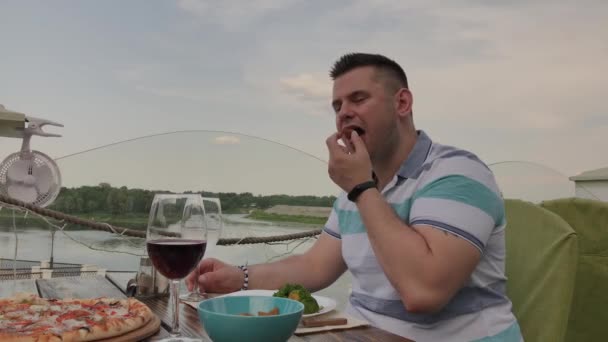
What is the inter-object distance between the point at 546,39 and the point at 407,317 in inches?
177

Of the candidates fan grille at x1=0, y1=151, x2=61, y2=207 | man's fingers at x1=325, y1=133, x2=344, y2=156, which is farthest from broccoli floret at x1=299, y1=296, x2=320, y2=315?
fan grille at x1=0, y1=151, x2=61, y2=207

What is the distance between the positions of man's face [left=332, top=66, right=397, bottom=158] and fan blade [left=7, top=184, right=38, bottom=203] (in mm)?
2553

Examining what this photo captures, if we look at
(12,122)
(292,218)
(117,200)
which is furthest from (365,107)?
(12,122)

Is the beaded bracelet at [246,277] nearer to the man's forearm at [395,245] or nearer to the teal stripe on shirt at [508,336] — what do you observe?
the man's forearm at [395,245]

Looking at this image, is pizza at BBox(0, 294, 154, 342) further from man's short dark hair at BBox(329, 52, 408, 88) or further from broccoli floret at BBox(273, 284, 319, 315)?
man's short dark hair at BBox(329, 52, 408, 88)

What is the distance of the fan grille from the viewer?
324 cm

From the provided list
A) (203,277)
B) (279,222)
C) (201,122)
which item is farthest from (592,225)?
(201,122)

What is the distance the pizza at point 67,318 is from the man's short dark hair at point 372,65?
3.03ft

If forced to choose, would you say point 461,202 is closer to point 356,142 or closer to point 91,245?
point 356,142

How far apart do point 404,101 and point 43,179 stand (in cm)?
265

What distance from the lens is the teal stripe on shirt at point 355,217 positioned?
4.17 ft

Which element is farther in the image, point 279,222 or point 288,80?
point 288,80

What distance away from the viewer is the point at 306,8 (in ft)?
17.1

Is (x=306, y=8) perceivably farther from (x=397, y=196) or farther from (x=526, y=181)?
(x=397, y=196)
